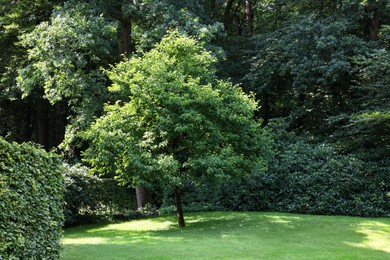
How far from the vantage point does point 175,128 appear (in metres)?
12.3

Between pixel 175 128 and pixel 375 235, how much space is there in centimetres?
634

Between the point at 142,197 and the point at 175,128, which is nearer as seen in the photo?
the point at 175,128

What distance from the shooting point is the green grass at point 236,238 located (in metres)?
9.48

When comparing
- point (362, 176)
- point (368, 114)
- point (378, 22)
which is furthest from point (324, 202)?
point (378, 22)

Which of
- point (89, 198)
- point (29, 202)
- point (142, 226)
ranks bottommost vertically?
point (142, 226)

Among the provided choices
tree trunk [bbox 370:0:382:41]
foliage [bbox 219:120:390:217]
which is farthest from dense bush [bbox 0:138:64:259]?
tree trunk [bbox 370:0:382:41]

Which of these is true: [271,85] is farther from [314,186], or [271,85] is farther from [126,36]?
[126,36]

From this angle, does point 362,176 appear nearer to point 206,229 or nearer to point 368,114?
point 368,114

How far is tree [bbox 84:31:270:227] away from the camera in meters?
12.5

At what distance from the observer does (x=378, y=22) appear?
835 inches

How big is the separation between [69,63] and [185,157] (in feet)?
23.1

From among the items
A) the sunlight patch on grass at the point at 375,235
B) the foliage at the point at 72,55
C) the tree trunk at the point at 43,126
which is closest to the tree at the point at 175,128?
the sunlight patch on grass at the point at 375,235

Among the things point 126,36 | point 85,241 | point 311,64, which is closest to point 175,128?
point 85,241

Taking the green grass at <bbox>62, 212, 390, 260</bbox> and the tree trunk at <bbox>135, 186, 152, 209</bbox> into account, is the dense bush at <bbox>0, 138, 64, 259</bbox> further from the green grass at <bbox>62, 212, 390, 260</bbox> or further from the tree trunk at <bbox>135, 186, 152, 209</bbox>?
the tree trunk at <bbox>135, 186, 152, 209</bbox>
